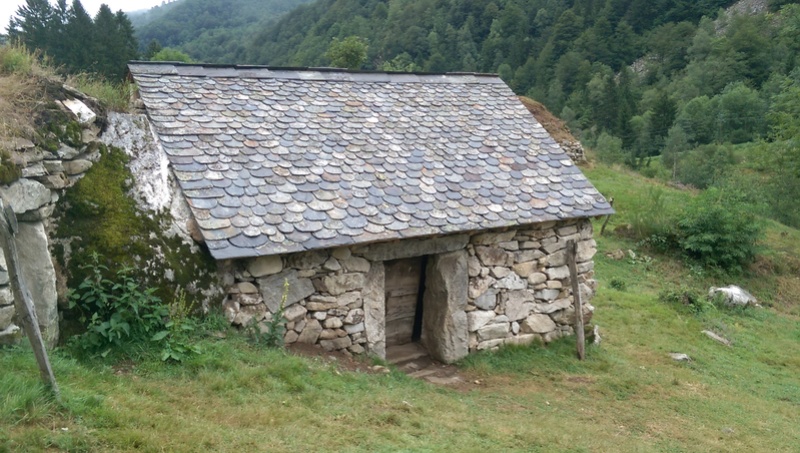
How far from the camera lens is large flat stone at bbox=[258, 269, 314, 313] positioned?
597cm

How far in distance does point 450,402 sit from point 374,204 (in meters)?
2.33

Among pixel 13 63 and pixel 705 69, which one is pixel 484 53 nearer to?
pixel 705 69

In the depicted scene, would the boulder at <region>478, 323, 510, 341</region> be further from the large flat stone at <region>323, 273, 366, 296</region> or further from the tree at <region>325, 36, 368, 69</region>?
the tree at <region>325, 36, 368, 69</region>

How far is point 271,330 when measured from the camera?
5.92m

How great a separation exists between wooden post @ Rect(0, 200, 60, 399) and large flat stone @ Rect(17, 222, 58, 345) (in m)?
1.08

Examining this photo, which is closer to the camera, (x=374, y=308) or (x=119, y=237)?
(x=119, y=237)

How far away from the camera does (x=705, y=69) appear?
1966 inches

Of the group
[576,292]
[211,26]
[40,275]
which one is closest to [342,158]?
[40,275]

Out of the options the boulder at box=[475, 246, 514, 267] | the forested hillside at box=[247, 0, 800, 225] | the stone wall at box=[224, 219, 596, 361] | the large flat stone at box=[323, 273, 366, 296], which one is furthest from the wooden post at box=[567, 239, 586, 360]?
the forested hillside at box=[247, 0, 800, 225]

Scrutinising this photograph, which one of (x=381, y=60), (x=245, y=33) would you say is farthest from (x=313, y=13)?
(x=381, y=60)

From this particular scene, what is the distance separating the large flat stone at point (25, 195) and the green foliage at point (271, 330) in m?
2.17

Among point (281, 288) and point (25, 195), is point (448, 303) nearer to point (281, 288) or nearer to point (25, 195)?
point (281, 288)

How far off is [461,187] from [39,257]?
4647 millimetres

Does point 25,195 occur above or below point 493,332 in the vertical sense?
above
